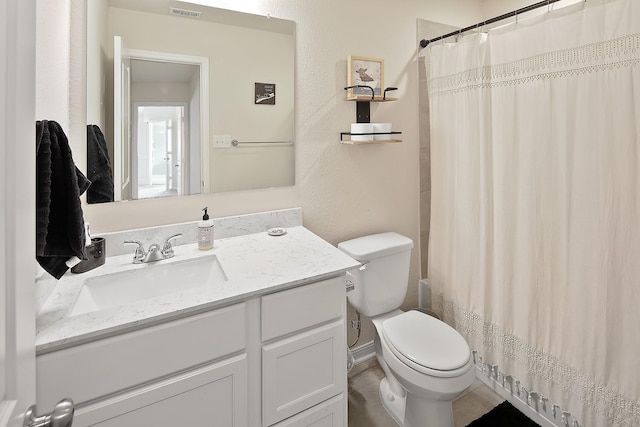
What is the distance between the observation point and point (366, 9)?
2008mm

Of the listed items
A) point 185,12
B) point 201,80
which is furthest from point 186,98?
point 185,12

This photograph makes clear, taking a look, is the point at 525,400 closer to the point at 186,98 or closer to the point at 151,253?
the point at 151,253

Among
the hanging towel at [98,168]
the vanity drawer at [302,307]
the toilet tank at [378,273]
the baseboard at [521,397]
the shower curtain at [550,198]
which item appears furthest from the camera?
the toilet tank at [378,273]

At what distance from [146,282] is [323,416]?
2.79 ft

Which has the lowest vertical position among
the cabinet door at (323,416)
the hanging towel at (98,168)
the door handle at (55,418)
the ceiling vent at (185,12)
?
the cabinet door at (323,416)

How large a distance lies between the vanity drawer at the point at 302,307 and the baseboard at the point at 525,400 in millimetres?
1157

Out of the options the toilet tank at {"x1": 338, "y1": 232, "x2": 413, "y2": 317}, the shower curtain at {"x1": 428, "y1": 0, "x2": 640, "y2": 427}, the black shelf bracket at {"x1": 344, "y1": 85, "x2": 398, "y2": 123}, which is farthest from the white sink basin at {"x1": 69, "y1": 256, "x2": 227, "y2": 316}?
the shower curtain at {"x1": 428, "y1": 0, "x2": 640, "y2": 427}

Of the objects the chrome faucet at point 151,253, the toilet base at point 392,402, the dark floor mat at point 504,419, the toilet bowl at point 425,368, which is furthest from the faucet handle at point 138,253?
the dark floor mat at point 504,419

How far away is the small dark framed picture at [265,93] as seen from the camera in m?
1.72

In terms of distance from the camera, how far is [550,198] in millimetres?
1533

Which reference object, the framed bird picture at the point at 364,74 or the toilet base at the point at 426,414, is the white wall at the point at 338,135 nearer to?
the framed bird picture at the point at 364,74

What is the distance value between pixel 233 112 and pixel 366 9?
103cm

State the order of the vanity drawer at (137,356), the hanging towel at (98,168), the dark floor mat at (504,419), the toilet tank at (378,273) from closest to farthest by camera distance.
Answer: the vanity drawer at (137,356) → the hanging towel at (98,168) → the dark floor mat at (504,419) → the toilet tank at (378,273)

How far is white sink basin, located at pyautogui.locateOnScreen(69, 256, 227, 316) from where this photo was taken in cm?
121
